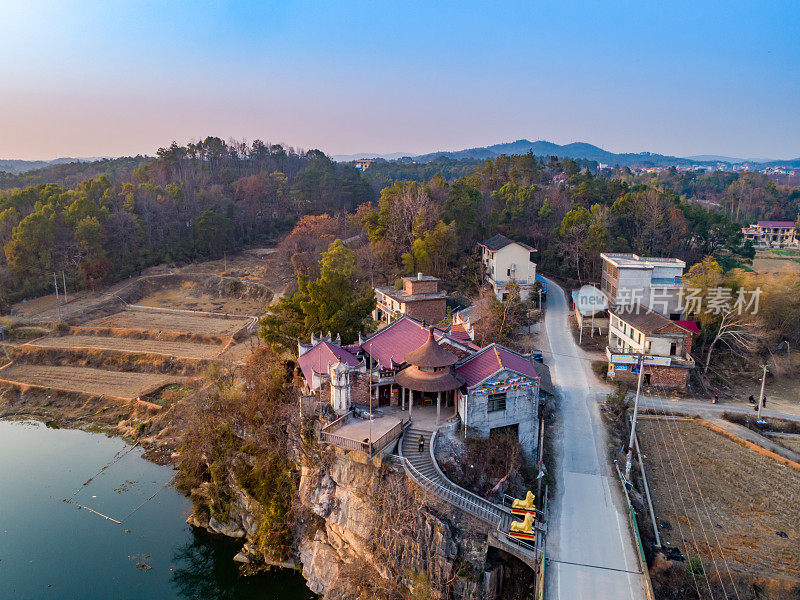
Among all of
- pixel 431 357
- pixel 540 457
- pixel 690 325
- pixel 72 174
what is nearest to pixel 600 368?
pixel 690 325

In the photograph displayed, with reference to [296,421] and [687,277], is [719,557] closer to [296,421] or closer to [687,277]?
[296,421]

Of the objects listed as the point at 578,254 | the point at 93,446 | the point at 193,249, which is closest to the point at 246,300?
the point at 193,249

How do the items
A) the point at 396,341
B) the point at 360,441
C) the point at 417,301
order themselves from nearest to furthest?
1. the point at 360,441
2. the point at 396,341
3. the point at 417,301

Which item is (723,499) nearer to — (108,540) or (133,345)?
(108,540)

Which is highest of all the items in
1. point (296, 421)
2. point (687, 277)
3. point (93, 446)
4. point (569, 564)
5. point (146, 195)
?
point (146, 195)

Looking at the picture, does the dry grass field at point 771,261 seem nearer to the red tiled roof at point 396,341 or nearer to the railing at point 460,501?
the red tiled roof at point 396,341

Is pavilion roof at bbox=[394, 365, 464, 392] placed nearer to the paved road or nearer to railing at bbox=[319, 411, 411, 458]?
railing at bbox=[319, 411, 411, 458]
